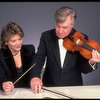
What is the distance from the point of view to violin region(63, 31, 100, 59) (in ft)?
5.34

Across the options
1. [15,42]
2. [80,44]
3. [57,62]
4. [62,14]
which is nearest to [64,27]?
[62,14]

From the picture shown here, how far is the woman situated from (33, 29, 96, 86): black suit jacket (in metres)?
0.21

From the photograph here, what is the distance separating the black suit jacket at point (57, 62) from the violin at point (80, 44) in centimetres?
6

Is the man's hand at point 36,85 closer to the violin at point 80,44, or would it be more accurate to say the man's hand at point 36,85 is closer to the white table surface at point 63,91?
the white table surface at point 63,91

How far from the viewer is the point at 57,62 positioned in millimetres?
1759

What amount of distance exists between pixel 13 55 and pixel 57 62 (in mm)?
505

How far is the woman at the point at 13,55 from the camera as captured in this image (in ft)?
5.91

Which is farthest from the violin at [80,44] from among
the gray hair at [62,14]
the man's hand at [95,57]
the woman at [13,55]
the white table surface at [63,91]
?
the woman at [13,55]

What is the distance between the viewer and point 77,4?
281cm

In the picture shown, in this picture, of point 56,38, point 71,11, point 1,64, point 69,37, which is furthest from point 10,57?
point 71,11

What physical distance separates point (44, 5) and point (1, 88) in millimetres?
1708

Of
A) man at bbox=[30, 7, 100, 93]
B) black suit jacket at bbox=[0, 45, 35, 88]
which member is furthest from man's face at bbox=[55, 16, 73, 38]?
black suit jacket at bbox=[0, 45, 35, 88]

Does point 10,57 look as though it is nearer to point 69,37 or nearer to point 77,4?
point 69,37

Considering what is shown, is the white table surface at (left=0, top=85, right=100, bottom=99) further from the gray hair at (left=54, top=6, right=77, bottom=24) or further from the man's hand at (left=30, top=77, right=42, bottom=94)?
the gray hair at (left=54, top=6, right=77, bottom=24)
